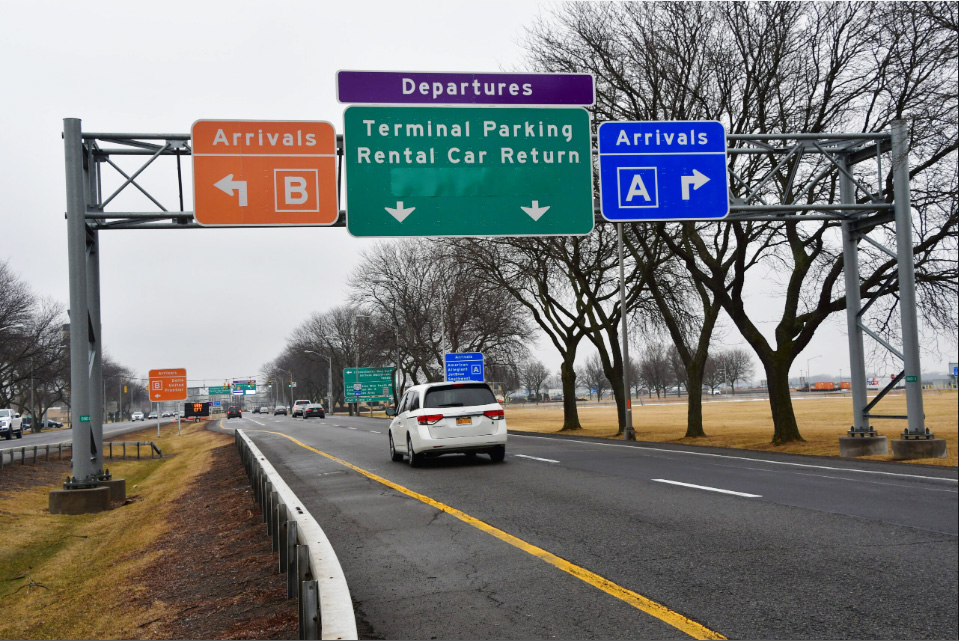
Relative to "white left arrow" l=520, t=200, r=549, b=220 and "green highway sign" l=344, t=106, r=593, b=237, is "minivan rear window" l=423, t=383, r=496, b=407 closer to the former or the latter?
"green highway sign" l=344, t=106, r=593, b=237

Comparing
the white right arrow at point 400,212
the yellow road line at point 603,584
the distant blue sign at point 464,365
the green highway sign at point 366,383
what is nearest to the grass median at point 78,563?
the yellow road line at point 603,584

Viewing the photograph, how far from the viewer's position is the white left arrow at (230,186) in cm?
1523

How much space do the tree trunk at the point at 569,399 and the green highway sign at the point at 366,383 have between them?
37894 millimetres

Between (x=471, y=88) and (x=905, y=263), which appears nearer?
(x=471, y=88)

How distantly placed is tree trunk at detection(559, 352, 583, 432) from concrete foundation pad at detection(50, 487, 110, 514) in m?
27.4

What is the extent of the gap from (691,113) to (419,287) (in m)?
40.4

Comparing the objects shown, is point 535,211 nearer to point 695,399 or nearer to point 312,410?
point 695,399

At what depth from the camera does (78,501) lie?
1603 cm

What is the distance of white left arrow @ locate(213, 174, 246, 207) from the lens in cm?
1523

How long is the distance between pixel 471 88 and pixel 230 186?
468 cm

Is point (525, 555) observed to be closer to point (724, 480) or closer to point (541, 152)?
point (724, 480)

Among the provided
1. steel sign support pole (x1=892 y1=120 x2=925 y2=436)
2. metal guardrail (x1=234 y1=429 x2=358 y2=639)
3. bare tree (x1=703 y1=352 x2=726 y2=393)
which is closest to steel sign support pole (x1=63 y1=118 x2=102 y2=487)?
metal guardrail (x1=234 y1=429 x2=358 y2=639)

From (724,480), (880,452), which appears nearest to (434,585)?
(724,480)

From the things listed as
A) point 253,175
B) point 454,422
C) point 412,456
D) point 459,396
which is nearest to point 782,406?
point 459,396
